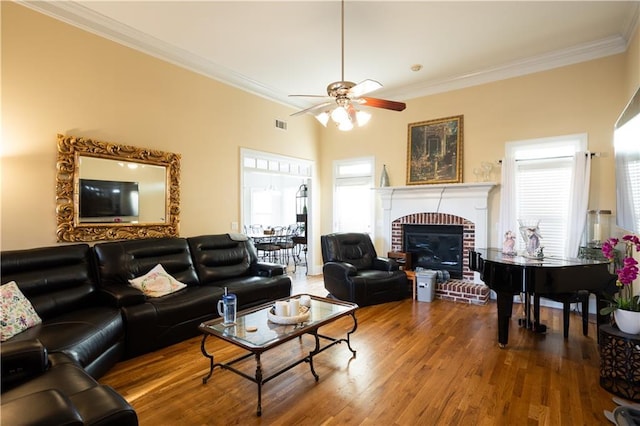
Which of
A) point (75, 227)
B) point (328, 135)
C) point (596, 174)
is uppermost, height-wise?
point (328, 135)

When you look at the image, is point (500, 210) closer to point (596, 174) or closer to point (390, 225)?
point (596, 174)

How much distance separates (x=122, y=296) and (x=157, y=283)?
54cm

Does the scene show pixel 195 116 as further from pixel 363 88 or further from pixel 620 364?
pixel 620 364

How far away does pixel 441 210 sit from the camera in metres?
5.50

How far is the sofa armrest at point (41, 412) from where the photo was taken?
1263 millimetres

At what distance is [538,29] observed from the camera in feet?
12.8

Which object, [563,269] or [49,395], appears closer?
[49,395]

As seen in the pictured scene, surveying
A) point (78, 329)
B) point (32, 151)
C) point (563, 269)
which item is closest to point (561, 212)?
point (563, 269)

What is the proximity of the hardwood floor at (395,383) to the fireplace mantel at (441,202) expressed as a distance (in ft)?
6.33

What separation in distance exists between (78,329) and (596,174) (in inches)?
236

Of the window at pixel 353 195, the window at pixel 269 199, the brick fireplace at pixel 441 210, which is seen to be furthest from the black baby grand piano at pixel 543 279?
the window at pixel 269 199

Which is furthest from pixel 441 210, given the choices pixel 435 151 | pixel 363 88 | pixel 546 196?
pixel 363 88

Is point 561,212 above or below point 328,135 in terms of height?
below

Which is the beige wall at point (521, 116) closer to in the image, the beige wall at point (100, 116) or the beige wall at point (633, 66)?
the beige wall at point (633, 66)
